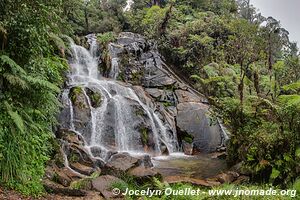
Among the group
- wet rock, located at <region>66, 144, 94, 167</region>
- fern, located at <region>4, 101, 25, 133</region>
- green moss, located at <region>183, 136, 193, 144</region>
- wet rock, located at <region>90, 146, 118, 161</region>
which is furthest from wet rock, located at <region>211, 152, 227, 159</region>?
fern, located at <region>4, 101, 25, 133</region>

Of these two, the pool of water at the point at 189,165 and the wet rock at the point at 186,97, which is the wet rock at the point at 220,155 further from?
the wet rock at the point at 186,97

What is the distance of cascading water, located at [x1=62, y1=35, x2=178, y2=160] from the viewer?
1477 cm

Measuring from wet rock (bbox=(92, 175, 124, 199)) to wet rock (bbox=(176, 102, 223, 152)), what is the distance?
904 centimetres

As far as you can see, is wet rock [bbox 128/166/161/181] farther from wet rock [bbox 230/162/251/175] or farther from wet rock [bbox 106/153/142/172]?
wet rock [bbox 230/162/251/175]

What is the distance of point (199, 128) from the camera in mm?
17578

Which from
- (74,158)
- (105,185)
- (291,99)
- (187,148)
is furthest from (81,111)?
(291,99)

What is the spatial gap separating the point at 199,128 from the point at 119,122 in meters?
4.52

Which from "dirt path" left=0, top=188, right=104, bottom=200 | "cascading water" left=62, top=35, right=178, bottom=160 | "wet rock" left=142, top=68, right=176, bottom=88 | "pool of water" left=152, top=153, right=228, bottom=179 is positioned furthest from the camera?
"wet rock" left=142, top=68, right=176, bottom=88

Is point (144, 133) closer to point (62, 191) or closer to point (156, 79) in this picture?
point (156, 79)

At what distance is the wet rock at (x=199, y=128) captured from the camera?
A: 56.1ft

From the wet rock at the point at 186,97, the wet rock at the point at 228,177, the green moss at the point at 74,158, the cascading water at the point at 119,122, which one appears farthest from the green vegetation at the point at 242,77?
the green moss at the point at 74,158

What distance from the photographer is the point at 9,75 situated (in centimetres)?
662

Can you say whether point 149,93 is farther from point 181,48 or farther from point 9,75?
point 9,75

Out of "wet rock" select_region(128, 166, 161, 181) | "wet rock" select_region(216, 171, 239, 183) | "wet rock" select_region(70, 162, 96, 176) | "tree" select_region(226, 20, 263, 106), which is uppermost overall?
"tree" select_region(226, 20, 263, 106)
